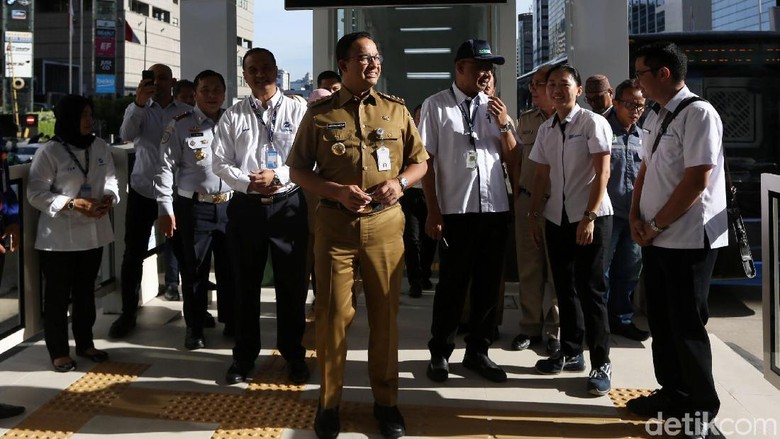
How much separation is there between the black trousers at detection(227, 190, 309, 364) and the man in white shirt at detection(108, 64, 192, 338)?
135 centimetres

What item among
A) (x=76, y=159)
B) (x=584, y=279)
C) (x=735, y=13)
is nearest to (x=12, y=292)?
(x=76, y=159)

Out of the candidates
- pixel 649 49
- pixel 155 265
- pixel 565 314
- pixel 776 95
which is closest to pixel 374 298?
pixel 565 314

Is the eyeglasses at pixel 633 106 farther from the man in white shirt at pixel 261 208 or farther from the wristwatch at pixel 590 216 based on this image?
the man in white shirt at pixel 261 208

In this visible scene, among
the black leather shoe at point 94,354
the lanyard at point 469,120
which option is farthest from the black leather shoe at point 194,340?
the lanyard at point 469,120

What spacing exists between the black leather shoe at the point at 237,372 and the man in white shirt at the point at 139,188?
1320 mm

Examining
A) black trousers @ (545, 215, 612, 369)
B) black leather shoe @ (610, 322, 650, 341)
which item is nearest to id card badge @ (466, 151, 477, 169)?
black trousers @ (545, 215, 612, 369)

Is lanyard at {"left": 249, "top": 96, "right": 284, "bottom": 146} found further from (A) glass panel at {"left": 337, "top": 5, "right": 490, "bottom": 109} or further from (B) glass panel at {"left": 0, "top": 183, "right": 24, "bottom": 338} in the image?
(A) glass panel at {"left": 337, "top": 5, "right": 490, "bottom": 109}

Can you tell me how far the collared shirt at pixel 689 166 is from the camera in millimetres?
3033

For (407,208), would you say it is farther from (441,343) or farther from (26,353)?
(26,353)

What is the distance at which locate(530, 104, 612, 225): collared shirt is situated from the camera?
150 inches

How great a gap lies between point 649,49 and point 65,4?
6594 cm

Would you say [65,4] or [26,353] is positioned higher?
[65,4]

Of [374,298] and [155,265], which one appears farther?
[155,265]

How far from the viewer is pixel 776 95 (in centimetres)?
657
